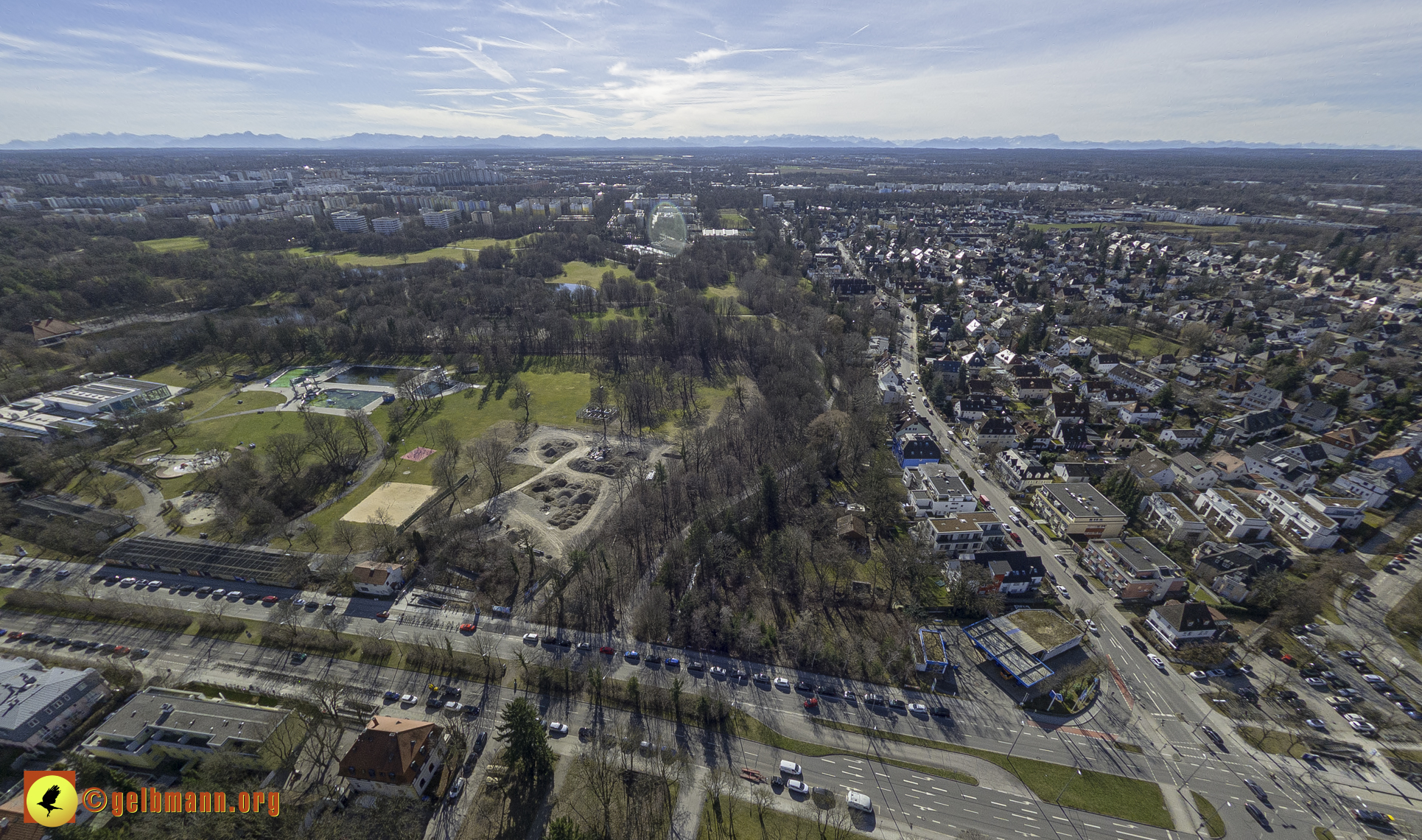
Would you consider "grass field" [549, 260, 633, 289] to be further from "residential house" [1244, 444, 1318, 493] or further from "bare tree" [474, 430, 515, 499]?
"residential house" [1244, 444, 1318, 493]

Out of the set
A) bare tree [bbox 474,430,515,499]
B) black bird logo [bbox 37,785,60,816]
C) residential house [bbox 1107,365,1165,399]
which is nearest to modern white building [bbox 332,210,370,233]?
bare tree [bbox 474,430,515,499]

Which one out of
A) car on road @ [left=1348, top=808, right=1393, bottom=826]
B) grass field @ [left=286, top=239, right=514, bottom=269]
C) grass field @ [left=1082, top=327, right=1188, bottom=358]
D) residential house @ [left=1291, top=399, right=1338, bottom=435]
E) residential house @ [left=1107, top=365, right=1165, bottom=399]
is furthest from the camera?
grass field @ [left=286, top=239, right=514, bottom=269]

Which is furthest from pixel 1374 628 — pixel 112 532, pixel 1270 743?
pixel 112 532

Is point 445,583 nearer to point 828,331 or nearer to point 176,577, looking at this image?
point 176,577

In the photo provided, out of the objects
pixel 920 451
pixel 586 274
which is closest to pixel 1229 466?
pixel 920 451

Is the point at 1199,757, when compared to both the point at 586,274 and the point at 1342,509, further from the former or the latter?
the point at 586,274

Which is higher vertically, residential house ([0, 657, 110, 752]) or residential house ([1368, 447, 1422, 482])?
residential house ([1368, 447, 1422, 482])
